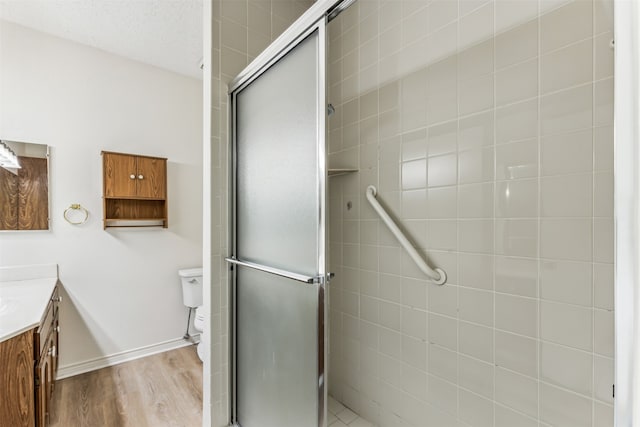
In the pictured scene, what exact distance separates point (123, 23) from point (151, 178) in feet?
3.77

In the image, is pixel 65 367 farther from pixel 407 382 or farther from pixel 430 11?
pixel 430 11

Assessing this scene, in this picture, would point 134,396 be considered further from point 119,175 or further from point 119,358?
point 119,175

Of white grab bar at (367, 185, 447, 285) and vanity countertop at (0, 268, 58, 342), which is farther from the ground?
white grab bar at (367, 185, 447, 285)

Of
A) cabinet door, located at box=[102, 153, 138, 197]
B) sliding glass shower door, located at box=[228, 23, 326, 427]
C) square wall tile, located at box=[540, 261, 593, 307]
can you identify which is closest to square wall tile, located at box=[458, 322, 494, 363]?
square wall tile, located at box=[540, 261, 593, 307]

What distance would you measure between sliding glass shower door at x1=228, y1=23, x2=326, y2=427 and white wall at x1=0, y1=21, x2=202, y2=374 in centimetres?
152

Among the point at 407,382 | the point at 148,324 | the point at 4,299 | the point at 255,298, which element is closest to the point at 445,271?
the point at 407,382

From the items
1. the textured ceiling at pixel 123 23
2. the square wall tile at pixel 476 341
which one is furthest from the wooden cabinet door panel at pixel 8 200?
the square wall tile at pixel 476 341

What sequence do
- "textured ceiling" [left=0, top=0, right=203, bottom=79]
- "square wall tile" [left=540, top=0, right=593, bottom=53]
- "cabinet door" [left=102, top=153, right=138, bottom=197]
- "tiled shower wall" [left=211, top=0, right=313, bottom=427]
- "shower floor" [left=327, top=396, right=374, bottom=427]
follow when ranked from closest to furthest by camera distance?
1. "square wall tile" [left=540, top=0, right=593, bottom=53]
2. "tiled shower wall" [left=211, top=0, right=313, bottom=427]
3. "shower floor" [left=327, top=396, right=374, bottom=427]
4. "textured ceiling" [left=0, top=0, right=203, bottom=79]
5. "cabinet door" [left=102, top=153, right=138, bottom=197]

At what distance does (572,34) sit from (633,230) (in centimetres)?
98

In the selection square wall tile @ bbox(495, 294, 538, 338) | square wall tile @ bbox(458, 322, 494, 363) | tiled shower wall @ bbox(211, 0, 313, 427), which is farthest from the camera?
tiled shower wall @ bbox(211, 0, 313, 427)

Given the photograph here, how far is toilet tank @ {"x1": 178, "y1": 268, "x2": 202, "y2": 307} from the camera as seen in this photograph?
107 inches

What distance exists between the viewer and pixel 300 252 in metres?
1.15

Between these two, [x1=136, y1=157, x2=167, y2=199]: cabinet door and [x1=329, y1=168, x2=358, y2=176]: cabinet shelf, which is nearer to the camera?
[x1=329, y1=168, x2=358, y2=176]: cabinet shelf

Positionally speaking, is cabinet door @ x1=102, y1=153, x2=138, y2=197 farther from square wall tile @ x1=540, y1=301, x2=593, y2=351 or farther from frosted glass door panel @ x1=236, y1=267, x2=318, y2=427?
square wall tile @ x1=540, y1=301, x2=593, y2=351
